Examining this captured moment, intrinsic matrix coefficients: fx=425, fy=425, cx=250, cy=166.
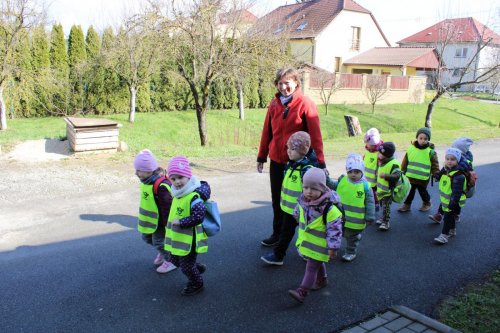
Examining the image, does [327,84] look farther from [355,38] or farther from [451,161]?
[451,161]

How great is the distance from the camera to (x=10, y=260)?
183 inches

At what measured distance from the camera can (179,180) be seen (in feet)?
12.1

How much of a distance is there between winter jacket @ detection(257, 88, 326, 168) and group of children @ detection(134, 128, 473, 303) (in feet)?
0.58

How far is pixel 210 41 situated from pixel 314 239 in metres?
10.2

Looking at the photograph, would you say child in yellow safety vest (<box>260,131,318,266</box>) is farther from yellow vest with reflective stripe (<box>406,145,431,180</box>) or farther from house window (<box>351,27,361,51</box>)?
house window (<box>351,27,361,51</box>)

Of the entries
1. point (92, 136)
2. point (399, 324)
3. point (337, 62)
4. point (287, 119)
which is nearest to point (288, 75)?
point (287, 119)

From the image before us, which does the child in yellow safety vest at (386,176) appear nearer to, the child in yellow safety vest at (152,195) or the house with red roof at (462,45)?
the child in yellow safety vest at (152,195)

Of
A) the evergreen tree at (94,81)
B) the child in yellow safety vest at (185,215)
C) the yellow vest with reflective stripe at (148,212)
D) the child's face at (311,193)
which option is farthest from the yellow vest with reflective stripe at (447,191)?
the evergreen tree at (94,81)

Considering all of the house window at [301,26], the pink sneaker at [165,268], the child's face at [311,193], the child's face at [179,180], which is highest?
the house window at [301,26]

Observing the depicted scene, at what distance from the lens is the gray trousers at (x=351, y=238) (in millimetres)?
4750

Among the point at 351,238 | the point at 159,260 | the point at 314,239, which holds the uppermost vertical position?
the point at 314,239

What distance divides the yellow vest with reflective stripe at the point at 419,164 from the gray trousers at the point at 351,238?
79.2 inches

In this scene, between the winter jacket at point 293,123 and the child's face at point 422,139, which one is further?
the child's face at point 422,139

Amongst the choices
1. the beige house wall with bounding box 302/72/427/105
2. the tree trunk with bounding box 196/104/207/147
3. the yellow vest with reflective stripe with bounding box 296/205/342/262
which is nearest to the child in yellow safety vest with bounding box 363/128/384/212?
the yellow vest with reflective stripe with bounding box 296/205/342/262
